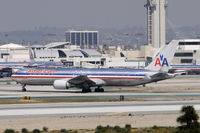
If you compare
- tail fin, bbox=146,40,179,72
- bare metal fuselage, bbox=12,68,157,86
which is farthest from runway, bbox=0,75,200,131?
tail fin, bbox=146,40,179,72

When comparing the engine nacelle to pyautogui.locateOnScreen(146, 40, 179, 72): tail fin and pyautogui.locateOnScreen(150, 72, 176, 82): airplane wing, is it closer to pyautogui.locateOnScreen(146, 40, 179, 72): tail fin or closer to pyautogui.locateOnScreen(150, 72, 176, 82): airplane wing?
pyautogui.locateOnScreen(150, 72, 176, 82): airplane wing

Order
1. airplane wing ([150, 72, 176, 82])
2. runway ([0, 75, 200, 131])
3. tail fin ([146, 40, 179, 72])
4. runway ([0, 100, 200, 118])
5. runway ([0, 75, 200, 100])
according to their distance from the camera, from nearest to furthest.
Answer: runway ([0, 75, 200, 131]) < runway ([0, 100, 200, 118]) < runway ([0, 75, 200, 100]) < airplane wing ([150, 72, 176, 82]) < tail fin ([146, 40, 179, 72])

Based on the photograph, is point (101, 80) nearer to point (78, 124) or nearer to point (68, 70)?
point (68, 70)

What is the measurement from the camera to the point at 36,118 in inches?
1752

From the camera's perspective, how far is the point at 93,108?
170 ft

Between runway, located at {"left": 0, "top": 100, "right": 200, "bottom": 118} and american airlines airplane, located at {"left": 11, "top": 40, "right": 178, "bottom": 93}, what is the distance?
1657 centimetres

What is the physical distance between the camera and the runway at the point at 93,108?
48088mm

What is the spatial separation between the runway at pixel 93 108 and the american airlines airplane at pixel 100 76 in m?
16.6

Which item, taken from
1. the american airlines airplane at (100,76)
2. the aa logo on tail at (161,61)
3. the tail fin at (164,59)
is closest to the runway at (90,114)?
the american airlines airplane at (100,76)

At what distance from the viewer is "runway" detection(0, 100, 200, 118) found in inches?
1893

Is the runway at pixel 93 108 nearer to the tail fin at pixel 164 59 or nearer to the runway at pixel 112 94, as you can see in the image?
the runway at pixel 112 94

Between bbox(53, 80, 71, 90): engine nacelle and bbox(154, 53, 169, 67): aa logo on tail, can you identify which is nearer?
bbox(53, 80, 71, 90): engine nacelle

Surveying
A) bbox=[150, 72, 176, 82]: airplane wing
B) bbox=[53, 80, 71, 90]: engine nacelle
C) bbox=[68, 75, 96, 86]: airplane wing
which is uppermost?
bbox=[150, 72, 176, 82]: airplane wing

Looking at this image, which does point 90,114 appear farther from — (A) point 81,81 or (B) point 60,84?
(A) point 81,81
